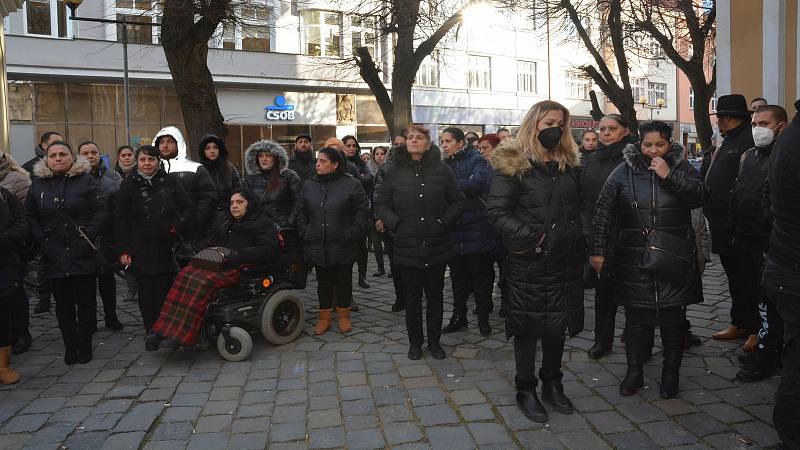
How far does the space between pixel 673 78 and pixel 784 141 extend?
4582cm

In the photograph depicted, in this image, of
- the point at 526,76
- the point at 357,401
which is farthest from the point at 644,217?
the point at 526,76

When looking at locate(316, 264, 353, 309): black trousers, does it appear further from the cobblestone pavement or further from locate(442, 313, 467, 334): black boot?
locate(442, 313, 467, 334): black boot

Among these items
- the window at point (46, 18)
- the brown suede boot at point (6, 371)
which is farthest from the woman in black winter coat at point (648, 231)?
the window at point (46, 18)

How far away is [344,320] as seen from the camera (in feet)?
21.5

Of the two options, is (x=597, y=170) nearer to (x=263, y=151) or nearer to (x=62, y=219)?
(x=263, y=151)

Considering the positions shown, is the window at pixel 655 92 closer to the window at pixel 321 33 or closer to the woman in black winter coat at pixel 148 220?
the window at pixel 321 33

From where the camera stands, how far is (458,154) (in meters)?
6.45

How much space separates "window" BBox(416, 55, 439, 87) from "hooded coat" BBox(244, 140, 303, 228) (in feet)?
75.6

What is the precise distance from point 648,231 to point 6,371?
511cm

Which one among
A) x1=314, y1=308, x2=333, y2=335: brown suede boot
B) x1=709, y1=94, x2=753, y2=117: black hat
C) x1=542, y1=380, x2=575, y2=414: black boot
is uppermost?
x1=709, y1=94, x2=753, y2=117: black hat

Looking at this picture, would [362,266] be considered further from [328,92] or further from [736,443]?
[328,92]

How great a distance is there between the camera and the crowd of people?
4125 mm

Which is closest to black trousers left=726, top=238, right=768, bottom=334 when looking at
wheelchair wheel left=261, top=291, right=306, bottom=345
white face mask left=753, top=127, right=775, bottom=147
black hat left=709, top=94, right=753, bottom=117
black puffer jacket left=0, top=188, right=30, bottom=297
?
white face mask left=753, top=127, right=775, bottom=147

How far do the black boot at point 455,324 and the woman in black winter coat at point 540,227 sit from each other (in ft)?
7.21
